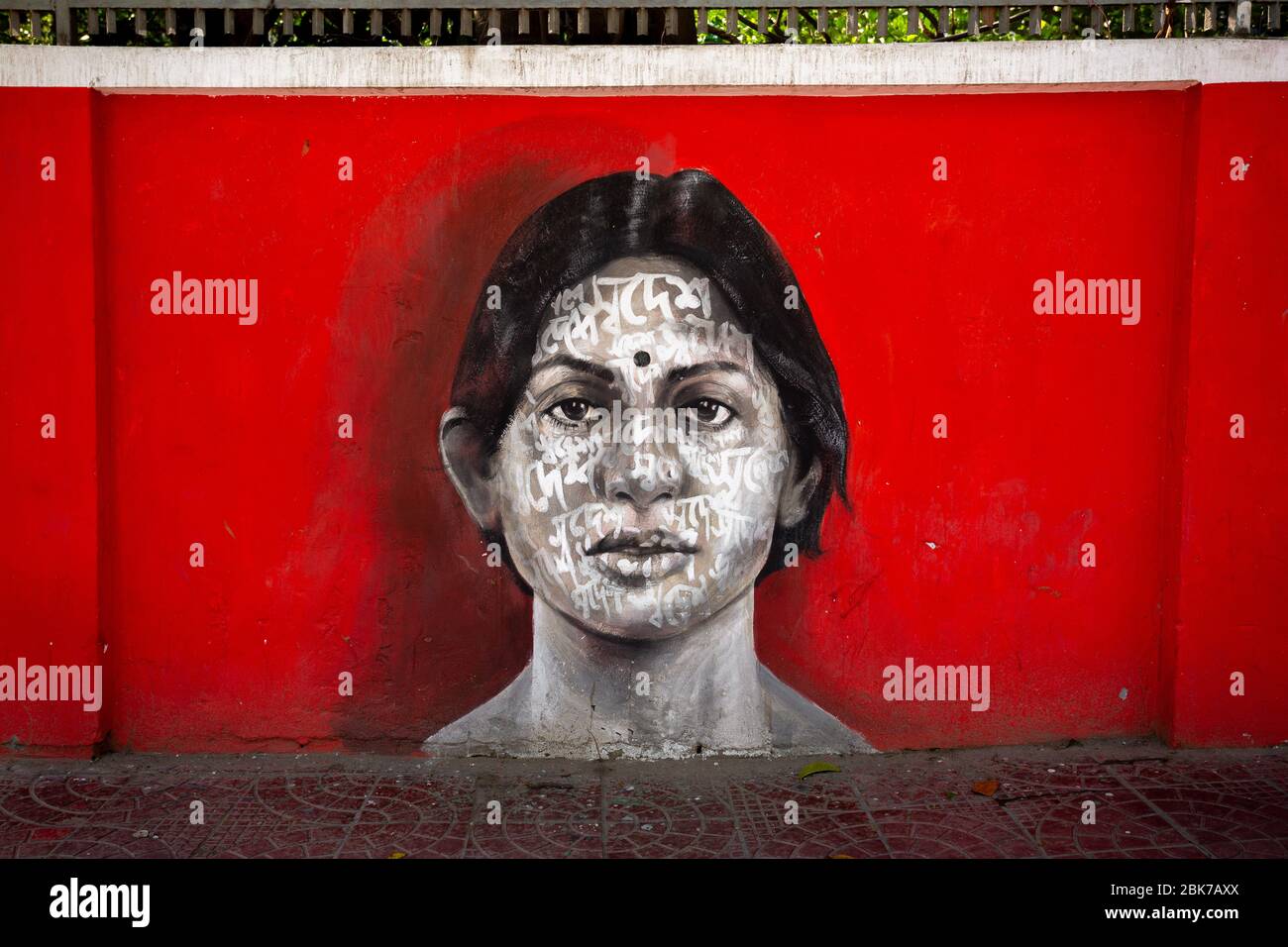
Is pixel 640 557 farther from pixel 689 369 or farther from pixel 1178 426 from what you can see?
pixel 1178 426

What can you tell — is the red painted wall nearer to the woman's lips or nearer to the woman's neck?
the woman's neck

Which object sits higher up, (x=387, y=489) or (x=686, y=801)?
(x=387, y=489)

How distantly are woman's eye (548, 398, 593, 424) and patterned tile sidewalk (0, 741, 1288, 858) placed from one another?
1617 millimetres

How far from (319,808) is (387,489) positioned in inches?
56.8

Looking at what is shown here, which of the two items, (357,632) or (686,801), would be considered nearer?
(686,801)

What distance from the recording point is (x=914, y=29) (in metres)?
5.05

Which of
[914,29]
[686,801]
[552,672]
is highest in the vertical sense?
[914,29]

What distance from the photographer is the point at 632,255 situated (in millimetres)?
5047

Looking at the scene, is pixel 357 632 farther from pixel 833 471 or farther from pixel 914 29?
pixel 914 29

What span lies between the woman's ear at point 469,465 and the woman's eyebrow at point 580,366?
1.51 ft

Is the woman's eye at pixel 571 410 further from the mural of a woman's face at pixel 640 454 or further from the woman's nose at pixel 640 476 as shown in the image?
the woman's nose at pixel 640 476

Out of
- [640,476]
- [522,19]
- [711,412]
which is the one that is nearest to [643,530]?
[640,476]

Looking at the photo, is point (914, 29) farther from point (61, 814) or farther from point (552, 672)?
point (61, 814)

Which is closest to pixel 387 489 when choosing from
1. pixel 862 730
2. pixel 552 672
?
pixel 552 672
